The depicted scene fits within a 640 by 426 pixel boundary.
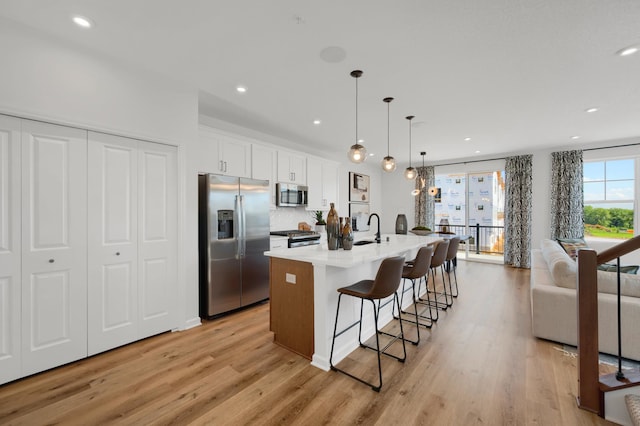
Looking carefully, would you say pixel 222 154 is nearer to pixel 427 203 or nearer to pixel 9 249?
pixel 9 249

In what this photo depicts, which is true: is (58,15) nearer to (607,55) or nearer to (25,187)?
(25,187)

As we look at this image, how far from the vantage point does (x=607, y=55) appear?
245cm

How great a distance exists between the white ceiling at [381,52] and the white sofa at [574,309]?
1.96 m

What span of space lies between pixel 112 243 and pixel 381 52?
3017 mm

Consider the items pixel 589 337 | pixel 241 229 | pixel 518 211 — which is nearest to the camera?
pixel 589 337

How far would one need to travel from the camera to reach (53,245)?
7.54ft

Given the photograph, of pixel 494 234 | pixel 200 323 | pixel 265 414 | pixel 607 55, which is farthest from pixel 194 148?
pixel 494 234

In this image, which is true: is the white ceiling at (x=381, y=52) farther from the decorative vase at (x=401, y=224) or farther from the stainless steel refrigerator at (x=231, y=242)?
the decorative vase at (x=401, y=224)

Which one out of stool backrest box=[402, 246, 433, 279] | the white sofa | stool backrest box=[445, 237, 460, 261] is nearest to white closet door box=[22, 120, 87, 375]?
stool backrest box=[402, 246, 433, 279]

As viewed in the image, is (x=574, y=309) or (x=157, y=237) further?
(x=157, y=237)

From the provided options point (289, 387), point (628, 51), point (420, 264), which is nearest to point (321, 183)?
point (420, 264)

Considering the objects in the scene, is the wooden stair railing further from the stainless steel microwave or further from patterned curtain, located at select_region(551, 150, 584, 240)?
patterned curtain, located at select_region(551, 150, 584, 240)

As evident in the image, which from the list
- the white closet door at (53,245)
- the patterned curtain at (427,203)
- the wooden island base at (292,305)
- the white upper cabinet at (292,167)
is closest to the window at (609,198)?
the patterned curtain at (427,203)

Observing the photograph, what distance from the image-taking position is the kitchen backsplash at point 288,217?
16.5 ft
